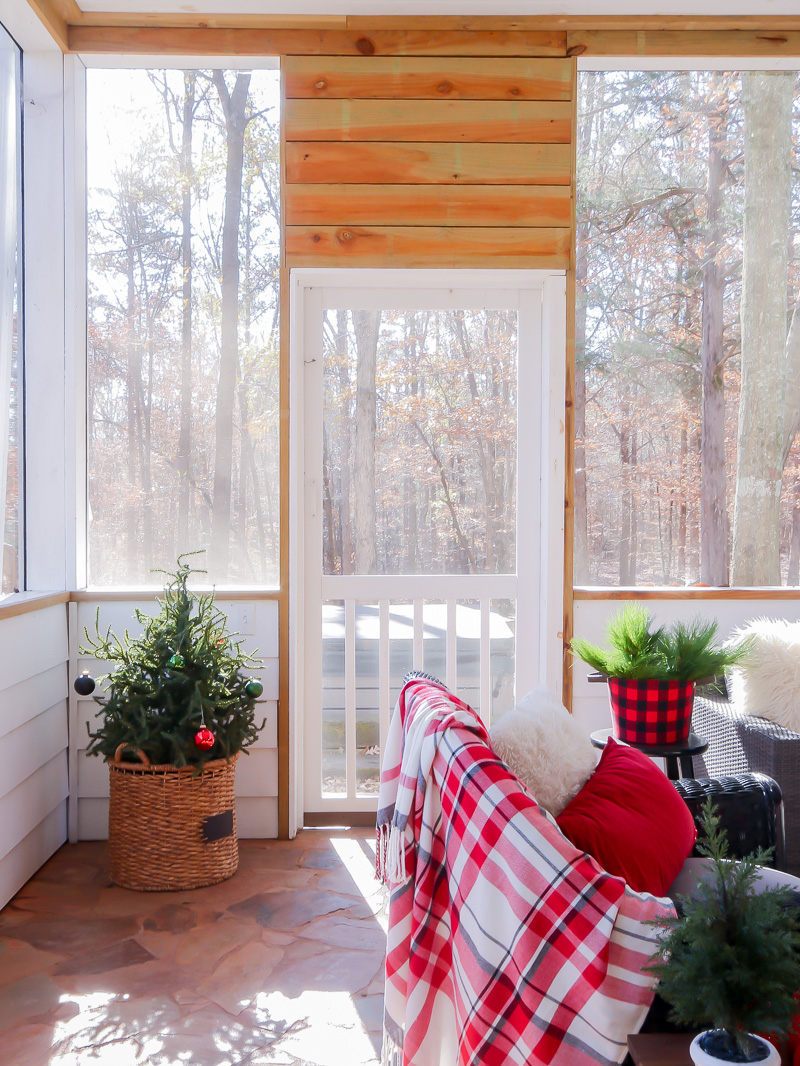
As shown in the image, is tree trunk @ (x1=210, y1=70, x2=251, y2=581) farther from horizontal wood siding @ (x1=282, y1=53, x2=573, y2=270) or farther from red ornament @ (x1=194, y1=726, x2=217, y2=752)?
red ornament @ (x1=194, y1=726, x2=217, y2=752)

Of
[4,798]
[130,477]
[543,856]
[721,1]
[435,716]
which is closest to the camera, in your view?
[543,856]

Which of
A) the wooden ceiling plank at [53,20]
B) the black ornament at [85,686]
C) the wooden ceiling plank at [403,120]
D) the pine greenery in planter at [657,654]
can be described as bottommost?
the black ornament at [85,686]

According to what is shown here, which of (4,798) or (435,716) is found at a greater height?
(435,716)

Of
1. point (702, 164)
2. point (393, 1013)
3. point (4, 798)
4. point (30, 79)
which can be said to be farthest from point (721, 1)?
point (4, 798)

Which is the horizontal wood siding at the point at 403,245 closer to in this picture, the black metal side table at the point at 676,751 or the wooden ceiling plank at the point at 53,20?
the wooden ceiling plank at the point at 53,20

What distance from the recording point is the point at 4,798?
2.54m

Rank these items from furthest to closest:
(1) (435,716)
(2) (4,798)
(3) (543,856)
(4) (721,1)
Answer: (4) (721,1)
(2) (4,798)
(1) (435,716)
(3) (543,856)

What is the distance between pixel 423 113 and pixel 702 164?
3.59ft

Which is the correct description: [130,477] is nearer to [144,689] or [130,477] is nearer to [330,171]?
[144,689]

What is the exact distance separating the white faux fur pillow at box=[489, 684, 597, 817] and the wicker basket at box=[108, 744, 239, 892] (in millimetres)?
1375

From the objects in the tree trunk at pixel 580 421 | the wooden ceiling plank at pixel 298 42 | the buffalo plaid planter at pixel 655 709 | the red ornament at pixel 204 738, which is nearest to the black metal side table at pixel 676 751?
the buffalo plaid planter at pixel 655 709

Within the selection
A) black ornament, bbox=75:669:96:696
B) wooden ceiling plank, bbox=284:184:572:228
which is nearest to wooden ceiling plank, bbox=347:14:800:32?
wooden ceiling plank, bbox=284:184:572:228

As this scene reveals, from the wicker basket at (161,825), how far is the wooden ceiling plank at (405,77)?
2360 mm

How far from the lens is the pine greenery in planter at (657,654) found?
84.0 inches
